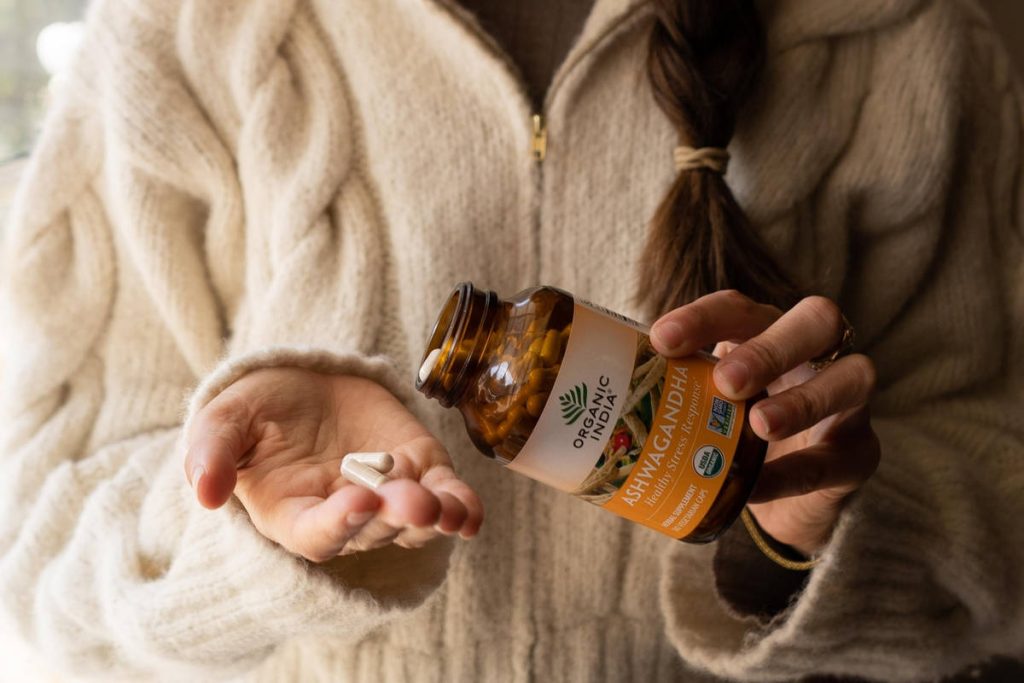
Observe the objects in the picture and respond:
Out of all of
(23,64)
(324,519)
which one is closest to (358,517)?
(324,519)

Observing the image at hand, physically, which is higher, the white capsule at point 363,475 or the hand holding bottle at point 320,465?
the white capsule at point 363,475

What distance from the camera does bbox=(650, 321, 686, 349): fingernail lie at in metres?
0.49

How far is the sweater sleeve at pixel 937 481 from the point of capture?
0.65m

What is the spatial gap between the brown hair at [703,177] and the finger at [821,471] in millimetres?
138

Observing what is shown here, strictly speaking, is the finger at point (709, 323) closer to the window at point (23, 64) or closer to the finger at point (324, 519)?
the finger at point (324, 519)

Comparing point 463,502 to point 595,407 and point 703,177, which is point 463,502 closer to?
point 595,407

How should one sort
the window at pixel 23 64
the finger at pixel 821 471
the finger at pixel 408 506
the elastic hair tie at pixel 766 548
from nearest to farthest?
the finger at pixel 408 506 < the finger at pixel 821 471 < the elastic hair tie at pixel 766 548 < the window at pixel 23 64

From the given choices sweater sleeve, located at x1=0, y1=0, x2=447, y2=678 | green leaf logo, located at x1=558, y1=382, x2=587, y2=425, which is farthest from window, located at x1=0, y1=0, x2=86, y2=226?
green leaf logo, located at x1=558, y1=382, x2=587, y2=425

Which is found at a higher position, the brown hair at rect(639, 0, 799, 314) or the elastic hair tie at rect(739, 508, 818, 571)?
the brown hair at rect(639, 0, 799, 314)

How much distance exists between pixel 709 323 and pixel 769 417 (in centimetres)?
7

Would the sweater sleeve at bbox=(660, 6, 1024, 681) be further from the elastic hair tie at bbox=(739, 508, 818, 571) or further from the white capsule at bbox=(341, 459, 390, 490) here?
the white capsule at bbox=(341, 459, 390, 490)

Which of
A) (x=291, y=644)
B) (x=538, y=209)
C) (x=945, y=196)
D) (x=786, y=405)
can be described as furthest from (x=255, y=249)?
Answer: (x=945, y=196)

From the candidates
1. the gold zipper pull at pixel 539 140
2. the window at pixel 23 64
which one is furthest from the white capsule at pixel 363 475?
the window at pixel 23 64

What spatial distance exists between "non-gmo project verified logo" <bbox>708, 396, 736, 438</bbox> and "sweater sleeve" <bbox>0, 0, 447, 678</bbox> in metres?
0.34
